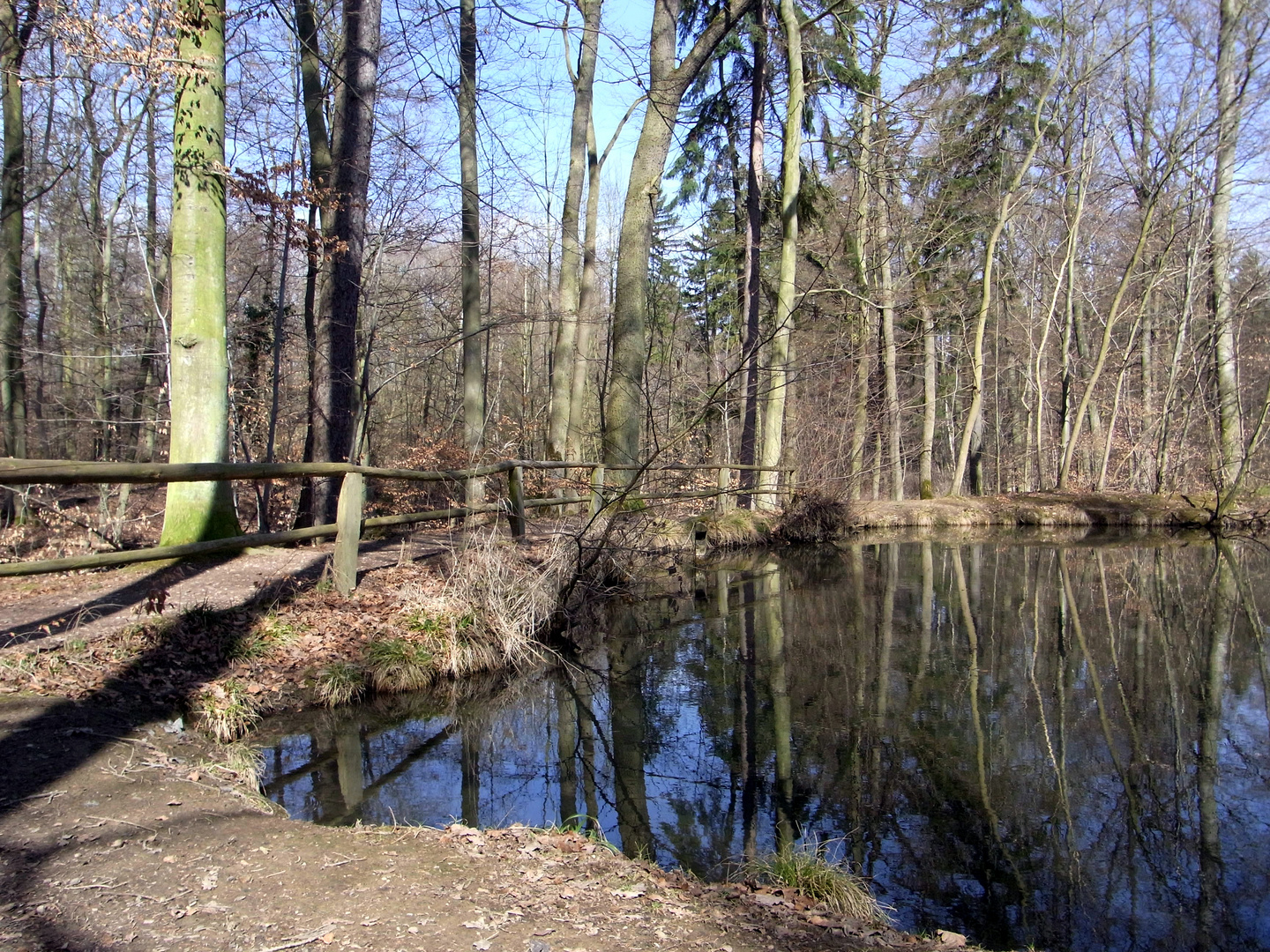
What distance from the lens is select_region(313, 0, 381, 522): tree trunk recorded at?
10242 millimetres

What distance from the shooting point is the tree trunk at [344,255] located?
1024 cm

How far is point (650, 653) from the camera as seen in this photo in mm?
7945

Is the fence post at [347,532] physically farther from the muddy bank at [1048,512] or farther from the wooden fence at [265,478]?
the muddy bank at [1048,512]

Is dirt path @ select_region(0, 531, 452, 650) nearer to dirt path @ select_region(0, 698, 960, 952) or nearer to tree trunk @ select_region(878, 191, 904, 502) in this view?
dirt path @ select_region(0, 698, 960, 952)

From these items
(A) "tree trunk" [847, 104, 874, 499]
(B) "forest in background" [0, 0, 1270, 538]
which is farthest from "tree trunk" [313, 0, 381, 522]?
(A) "tree trunk" [847, 104, 874, 499]

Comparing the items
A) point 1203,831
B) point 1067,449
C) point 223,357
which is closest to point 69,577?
point 223,357

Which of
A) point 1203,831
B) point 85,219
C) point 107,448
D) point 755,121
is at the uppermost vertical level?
point 755,121

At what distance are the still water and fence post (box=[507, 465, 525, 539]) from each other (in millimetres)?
1515

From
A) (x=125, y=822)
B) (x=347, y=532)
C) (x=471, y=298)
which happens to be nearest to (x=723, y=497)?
(x=471, y=298)

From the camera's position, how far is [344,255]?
10.3 m

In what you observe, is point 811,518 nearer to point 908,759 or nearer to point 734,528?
point 734,528

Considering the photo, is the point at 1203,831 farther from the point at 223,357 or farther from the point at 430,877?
the point at 223,357

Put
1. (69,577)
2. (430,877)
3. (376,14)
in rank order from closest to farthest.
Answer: (430,877), (69,577), (376,14)

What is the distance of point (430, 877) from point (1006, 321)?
30545 millimetres
